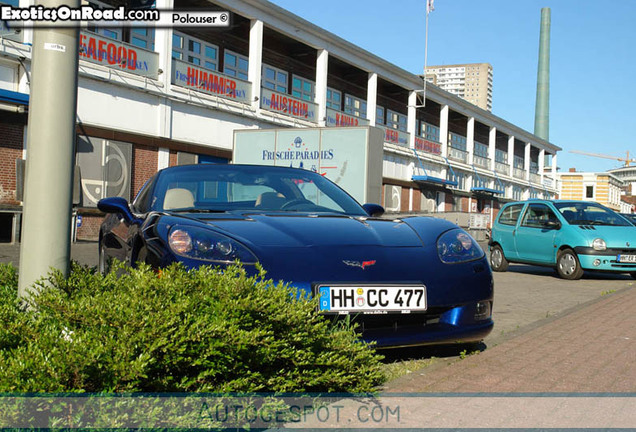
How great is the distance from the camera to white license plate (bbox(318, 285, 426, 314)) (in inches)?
137

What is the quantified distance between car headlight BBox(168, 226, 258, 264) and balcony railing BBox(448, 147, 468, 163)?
A: 1581 inches

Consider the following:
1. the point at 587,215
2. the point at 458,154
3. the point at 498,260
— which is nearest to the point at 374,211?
the point at 587,215

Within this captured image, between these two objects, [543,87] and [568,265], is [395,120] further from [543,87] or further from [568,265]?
[543,87]

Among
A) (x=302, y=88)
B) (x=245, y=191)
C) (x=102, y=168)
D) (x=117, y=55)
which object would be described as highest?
(x=302, y=88)

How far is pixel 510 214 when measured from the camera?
1341 centimetres

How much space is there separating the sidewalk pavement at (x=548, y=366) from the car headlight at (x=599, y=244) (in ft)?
19.7

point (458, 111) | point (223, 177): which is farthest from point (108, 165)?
point (458, 111)

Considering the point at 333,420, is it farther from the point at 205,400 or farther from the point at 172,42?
the point at 172,42

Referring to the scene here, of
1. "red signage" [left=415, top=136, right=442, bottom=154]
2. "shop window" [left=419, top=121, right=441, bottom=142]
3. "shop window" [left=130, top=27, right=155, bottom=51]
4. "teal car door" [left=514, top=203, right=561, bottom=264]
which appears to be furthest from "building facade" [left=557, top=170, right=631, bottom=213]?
"teal car door" [left=514, top=203, right=561, bottom=264]

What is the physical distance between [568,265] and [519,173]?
48185mm

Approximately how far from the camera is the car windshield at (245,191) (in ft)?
15.4

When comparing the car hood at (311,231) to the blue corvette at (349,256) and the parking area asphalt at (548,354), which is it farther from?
the parking area asphalt at (548,354)

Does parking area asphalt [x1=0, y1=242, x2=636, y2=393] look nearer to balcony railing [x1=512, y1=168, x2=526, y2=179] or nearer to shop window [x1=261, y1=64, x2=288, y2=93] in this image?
shop window [x1=261, y1=64, x2=288, y2=93]

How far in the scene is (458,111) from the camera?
43.7 meters
